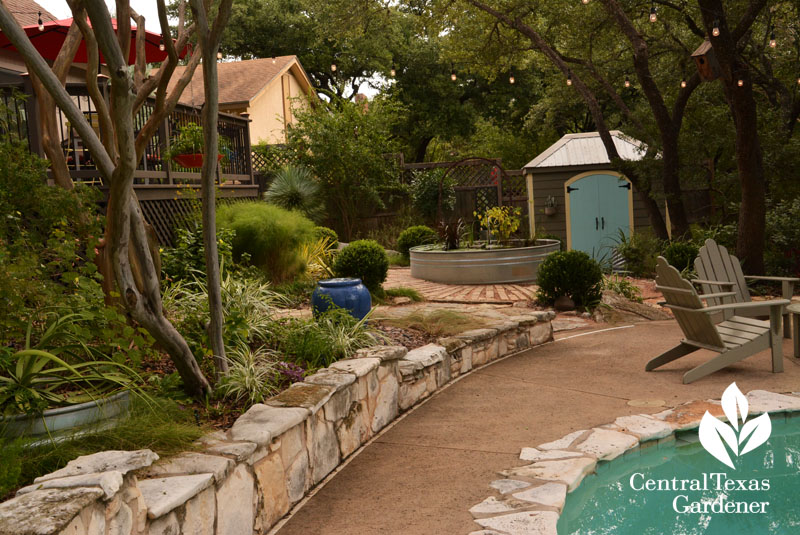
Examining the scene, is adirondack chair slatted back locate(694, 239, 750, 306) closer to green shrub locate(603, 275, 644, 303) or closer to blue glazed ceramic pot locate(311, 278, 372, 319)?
green shrub locate(603, 275, 644, 303)

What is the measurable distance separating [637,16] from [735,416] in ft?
30.4

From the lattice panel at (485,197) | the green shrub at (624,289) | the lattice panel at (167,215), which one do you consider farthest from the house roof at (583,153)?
the lattice panel at (167,215)

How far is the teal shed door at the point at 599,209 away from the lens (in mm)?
14648

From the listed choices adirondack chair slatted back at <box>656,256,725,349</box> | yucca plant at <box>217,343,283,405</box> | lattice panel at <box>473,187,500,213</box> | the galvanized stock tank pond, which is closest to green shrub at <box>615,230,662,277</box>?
the galvanized stock tank pond

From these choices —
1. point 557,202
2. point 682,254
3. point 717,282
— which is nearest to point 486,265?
point 682,254

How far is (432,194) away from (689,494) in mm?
12185

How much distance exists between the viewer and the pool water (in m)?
3.23

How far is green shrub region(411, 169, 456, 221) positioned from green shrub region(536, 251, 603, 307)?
7092 mm

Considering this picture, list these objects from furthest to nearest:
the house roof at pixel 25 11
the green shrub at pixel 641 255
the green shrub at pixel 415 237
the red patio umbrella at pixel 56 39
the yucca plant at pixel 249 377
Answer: the green shrub at pixel 415 237 < the green shrub at pixel 641 255 < the house roof at pixel 25 11 < the red patio umbrella at pixel 56 39 < the yucca plant at pixel 249 377

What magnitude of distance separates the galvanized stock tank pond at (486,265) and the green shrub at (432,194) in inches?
185

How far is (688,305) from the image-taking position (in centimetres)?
553

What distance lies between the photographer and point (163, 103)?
455 cm

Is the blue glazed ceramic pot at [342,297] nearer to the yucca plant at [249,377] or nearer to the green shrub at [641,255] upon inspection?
the yucca plant at [249,377]

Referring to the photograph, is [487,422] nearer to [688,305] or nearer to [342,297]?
[342,297]
